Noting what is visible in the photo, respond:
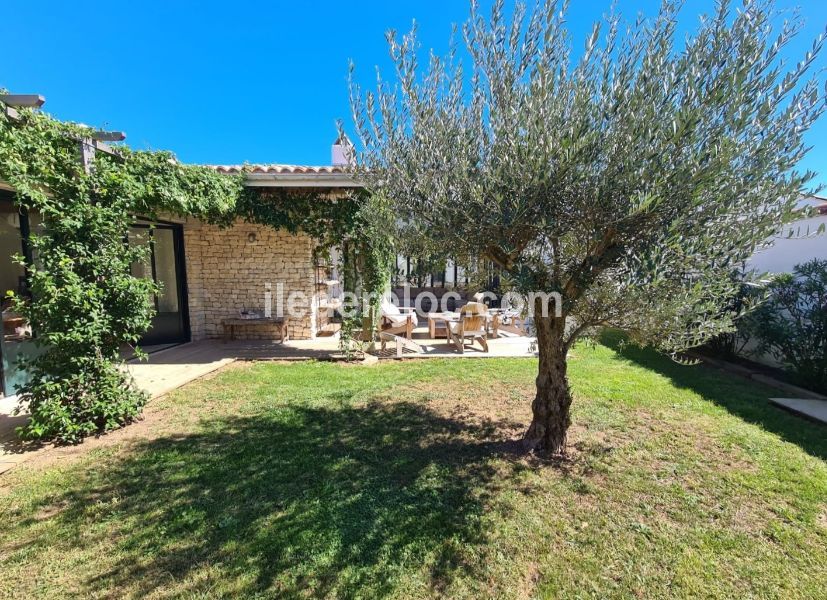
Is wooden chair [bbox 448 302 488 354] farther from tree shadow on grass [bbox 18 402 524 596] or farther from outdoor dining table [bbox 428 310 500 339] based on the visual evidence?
tree shadow on grass [bbox 18 402 524 596]

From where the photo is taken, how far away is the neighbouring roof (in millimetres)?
7211

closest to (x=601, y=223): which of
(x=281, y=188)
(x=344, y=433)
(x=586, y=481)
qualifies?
(x=586, y=481)

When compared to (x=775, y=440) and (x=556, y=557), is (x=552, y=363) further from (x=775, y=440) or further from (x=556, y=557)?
(x=775, y=440)

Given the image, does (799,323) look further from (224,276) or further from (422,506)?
(224,276)

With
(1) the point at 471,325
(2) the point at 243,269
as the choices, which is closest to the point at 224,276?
(2) the point at 243,269

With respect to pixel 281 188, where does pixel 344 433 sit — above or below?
below

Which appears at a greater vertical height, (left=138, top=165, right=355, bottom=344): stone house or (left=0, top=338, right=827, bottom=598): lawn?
(left=138, top=165, right=355, bottom=344): stone house

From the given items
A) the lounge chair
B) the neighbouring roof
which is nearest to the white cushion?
the lounge chair

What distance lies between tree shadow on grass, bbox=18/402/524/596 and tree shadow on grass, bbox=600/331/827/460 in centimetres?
229

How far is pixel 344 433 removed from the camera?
418cm

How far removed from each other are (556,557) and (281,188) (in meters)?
7.92

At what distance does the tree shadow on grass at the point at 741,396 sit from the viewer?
4.09 m

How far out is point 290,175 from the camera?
24.2 feet

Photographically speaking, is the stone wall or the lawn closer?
the lawn
